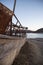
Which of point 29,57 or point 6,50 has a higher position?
point 6,50

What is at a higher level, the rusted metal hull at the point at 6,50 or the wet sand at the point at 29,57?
the rusted metal hull at the point at 6,50

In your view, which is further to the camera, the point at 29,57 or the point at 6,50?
the point at 29,57

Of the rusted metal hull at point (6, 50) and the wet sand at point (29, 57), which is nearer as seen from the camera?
the rusted metal hull at point (6, 50)

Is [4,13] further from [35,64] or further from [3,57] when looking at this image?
[3,57]

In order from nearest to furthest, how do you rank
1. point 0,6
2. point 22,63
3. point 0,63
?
point 0,63
point 22,63
point 0,6

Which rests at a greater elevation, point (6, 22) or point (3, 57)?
point (6, 22)

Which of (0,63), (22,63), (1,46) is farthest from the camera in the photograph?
(22,63)

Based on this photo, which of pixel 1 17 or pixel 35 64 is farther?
pixel 1 17

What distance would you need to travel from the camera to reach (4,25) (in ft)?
25.5

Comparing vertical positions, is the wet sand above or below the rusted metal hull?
below

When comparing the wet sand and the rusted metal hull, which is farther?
the wet sand

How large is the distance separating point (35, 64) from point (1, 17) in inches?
134

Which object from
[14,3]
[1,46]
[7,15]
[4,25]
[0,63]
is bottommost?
[0,63]

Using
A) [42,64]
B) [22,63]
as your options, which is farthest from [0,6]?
[42,64]
